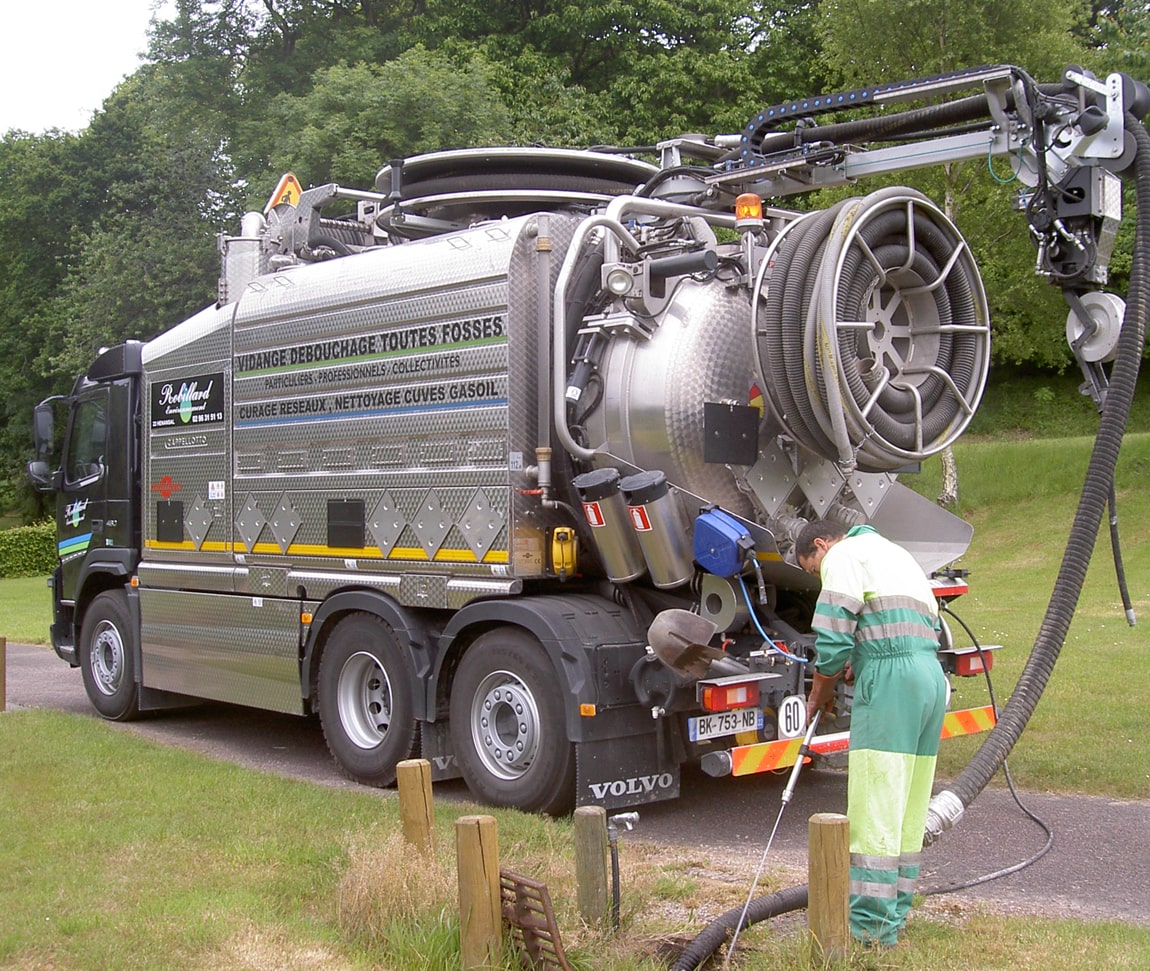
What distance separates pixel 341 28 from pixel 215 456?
964 inches

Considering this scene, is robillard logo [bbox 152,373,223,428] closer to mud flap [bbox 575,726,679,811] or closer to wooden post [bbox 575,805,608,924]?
mud flap [bbox 575,726,679,811]

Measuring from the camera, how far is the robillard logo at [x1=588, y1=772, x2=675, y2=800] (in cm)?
686

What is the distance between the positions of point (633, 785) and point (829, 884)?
8.97 feet

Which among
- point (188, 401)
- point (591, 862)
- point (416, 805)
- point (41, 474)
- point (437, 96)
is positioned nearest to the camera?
point (591, 862)

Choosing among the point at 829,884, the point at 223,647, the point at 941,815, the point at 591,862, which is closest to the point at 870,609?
the point at 941,815

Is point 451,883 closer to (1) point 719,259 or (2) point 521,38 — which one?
(1) point 719,259

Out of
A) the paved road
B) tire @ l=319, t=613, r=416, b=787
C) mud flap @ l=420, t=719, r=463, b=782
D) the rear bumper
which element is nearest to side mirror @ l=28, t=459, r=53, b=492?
the paved road

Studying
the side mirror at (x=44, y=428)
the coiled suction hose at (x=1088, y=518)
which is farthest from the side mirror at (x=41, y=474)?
the coiled suction hose at (x=1088, y=518)

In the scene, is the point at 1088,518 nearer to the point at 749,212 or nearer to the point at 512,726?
the point at 749,212

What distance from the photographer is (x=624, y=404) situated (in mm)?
7090

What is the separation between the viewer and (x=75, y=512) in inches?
459

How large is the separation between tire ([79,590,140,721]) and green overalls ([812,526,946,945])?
722 cm

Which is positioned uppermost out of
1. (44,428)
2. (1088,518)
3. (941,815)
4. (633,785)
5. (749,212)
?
(749,212)

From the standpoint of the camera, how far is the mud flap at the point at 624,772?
6.82 metres
